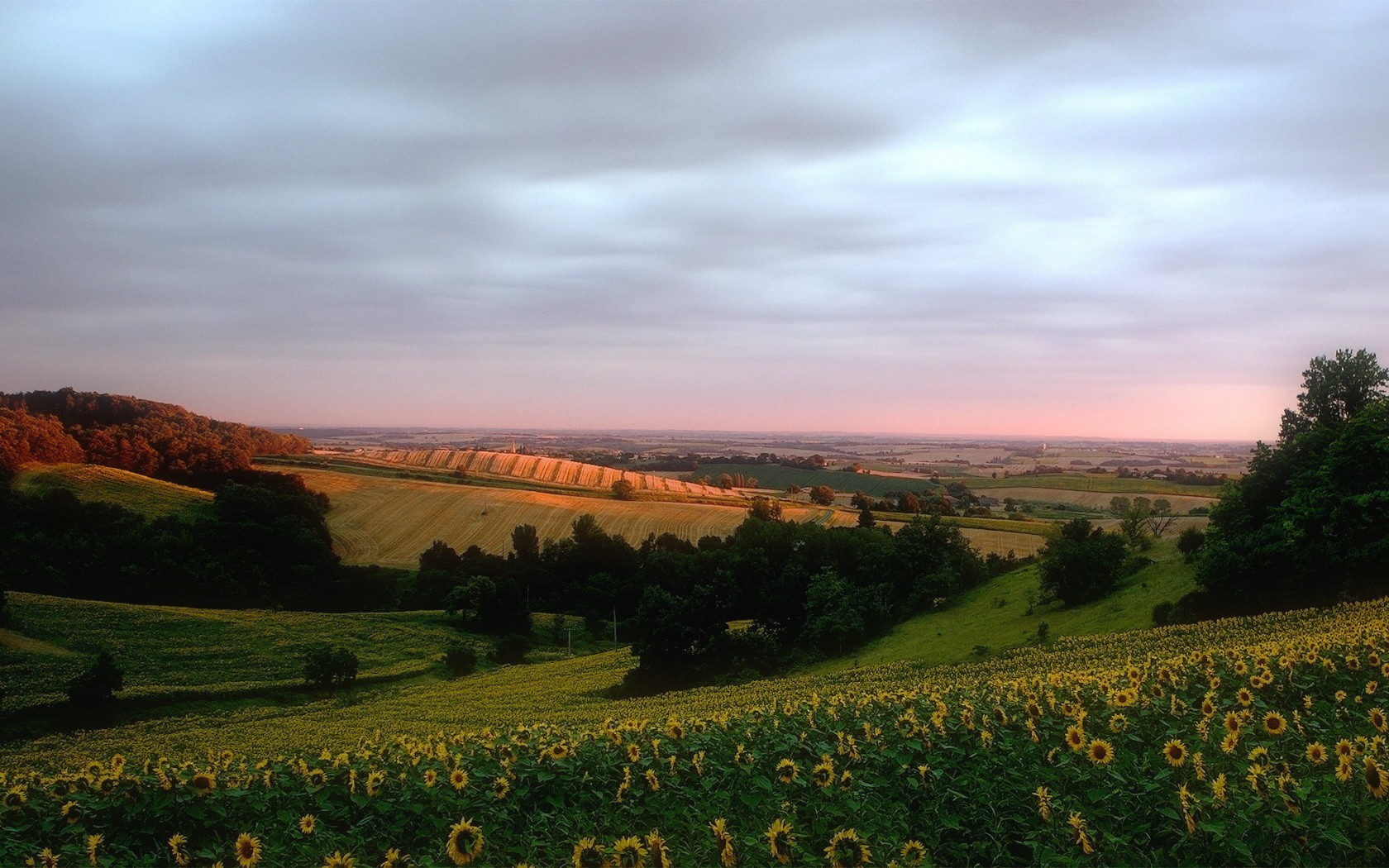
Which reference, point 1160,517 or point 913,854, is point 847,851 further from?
point 1160,517

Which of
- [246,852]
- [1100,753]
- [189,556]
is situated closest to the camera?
[246,852]

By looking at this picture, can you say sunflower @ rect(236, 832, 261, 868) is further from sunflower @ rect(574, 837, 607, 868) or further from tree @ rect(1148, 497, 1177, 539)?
tree @ rect(1148, 497, 1177, 539)

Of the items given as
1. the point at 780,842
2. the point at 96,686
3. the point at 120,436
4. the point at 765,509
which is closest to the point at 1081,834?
the point at 780,842

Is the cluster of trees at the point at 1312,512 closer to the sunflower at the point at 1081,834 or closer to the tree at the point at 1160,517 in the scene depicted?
the tree at the point at 1160,517

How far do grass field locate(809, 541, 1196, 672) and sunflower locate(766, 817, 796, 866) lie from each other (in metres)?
21.9

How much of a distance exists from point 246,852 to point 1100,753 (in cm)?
586

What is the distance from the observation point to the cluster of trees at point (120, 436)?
219 feet

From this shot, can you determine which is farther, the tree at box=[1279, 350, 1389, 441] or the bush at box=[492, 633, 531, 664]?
the bush at box=[492, 633, 531, 664]

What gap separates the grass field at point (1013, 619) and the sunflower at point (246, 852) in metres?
22.5

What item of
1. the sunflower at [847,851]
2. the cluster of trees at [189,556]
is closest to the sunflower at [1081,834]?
the sunflower at [847,851]

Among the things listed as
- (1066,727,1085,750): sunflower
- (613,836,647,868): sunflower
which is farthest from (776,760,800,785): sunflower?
(1066,727,1085,750): sunflower

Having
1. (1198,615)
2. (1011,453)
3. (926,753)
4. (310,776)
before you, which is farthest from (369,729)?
(1011,453)

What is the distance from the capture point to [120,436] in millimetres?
72812

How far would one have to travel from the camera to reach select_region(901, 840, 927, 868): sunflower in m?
4.65
